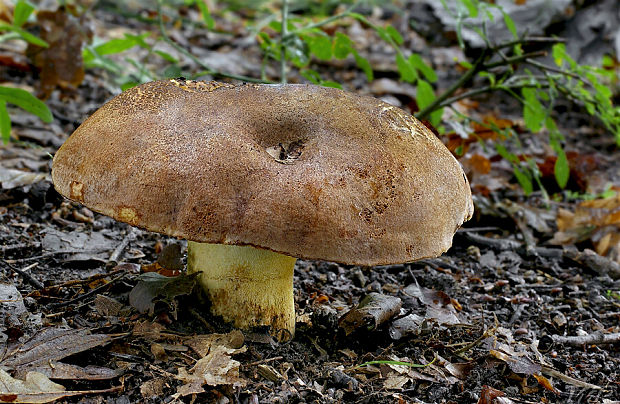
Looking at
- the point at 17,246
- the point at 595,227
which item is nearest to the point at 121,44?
the point at 17,246

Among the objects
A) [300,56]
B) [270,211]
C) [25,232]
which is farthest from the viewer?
[300,56]

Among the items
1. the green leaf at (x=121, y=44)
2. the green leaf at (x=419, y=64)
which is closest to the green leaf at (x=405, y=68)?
the green leaf at (x=419, y=64)

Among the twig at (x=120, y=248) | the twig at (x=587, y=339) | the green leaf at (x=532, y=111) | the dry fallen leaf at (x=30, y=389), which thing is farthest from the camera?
the green leaf at (x=532, y=111)

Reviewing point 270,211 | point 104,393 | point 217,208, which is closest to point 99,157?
point 217,208

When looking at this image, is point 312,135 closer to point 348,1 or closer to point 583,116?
point 583,116

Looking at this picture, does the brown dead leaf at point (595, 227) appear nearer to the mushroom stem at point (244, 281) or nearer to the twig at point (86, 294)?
the mushroom stem at point (244, 281)

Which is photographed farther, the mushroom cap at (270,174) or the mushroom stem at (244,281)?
the mushroom stem at (244,281)

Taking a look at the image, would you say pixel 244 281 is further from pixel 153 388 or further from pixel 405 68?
pixel 405 68

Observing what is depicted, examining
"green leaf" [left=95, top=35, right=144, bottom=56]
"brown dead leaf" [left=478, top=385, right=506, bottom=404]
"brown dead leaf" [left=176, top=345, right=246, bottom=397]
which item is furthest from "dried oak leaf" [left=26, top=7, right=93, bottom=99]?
"brown dead leaf" [left=478, top=385, right=506, bottom=404]
